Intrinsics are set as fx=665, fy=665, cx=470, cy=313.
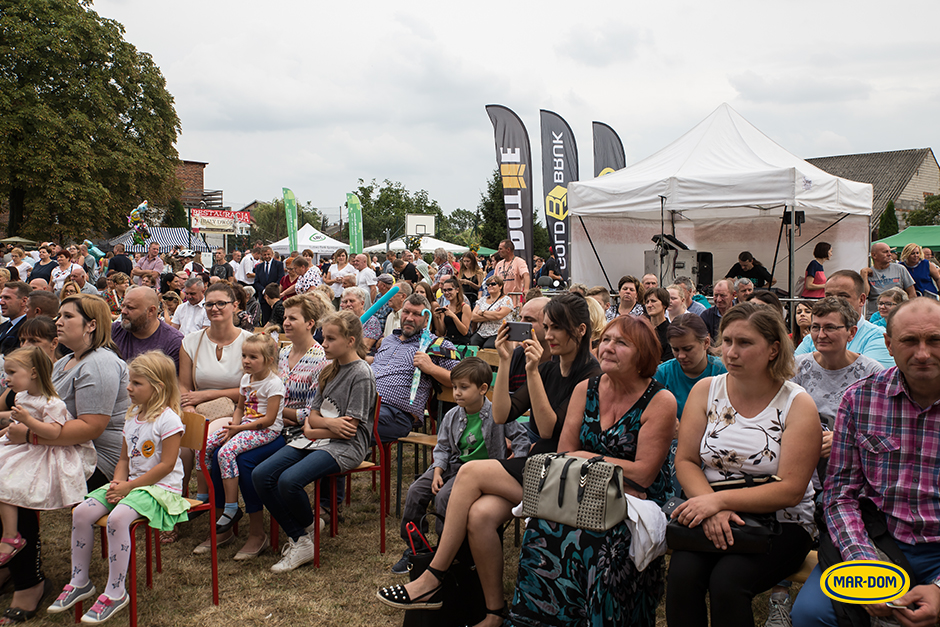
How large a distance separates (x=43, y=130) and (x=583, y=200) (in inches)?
916

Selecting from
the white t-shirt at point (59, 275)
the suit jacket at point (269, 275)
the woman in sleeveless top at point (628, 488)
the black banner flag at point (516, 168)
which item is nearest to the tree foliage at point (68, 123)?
the white t-shirt at point (59, 275)

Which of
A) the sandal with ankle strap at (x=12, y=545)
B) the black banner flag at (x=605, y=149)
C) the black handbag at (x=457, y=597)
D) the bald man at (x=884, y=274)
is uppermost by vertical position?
the black banner flag at (x=605, y=149)

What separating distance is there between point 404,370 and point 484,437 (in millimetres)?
1169

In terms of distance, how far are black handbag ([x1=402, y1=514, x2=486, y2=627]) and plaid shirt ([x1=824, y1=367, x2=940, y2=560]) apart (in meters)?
1.43

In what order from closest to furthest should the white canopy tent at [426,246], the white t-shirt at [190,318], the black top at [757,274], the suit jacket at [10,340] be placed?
the suit jacket at [10,340], the white t-shirt at [190,318], the black top at [757,274], the white canopy tent at [426,246]

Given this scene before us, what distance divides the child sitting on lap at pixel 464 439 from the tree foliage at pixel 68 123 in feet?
86.5

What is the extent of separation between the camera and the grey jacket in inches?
137

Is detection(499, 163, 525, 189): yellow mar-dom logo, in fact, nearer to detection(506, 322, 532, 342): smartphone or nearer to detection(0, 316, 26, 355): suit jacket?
detection(0, 316, 26, 355): suit jacket

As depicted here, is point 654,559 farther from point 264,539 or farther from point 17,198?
point 17,198

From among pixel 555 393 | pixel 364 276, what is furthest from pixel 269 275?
pixel 555 393

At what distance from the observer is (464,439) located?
3.56m

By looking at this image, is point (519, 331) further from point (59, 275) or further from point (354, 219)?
point (354, 219)

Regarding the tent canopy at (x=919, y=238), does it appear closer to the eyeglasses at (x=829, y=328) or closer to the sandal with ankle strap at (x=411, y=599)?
the eyeglasses at (x=829, y=328)

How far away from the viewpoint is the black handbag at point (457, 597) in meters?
2.79
